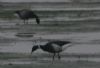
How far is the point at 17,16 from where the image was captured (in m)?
2.27

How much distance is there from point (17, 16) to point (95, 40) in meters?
0.51

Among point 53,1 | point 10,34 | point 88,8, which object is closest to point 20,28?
point 10,34

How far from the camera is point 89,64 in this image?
2.31 meters

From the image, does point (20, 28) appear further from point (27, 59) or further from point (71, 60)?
point (71, 60)

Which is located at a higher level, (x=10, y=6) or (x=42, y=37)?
(x=10, y=6)

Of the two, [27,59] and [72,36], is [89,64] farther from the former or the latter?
[27,59]

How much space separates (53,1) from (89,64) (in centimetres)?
46

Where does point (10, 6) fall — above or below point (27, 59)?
above

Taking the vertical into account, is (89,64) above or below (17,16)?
below

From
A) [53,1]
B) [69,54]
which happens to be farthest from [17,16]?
[69,54]

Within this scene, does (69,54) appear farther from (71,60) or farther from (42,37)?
(42,37)

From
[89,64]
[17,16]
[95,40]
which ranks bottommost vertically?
[89,64]

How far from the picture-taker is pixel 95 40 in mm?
2281

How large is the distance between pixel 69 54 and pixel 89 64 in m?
0.14
